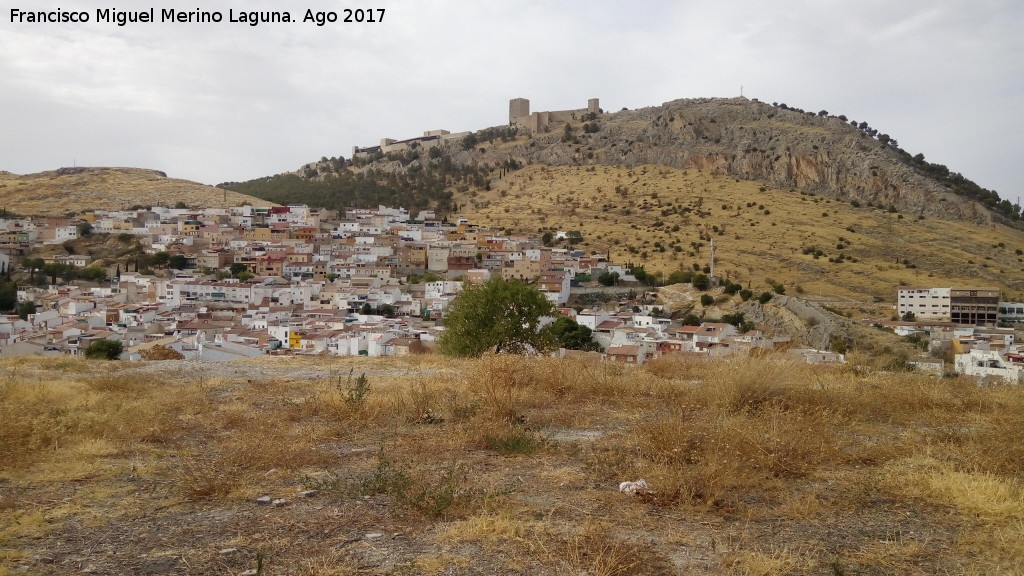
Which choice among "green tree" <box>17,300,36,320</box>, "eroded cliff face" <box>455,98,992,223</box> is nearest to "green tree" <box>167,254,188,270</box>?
"green tree" <box>17,300,36,320</box>

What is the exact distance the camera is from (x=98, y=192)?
90312mm

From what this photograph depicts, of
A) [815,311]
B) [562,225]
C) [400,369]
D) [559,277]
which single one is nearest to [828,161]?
[562,225]

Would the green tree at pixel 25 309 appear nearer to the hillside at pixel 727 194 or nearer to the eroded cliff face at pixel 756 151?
the hillside at pixel 727 194

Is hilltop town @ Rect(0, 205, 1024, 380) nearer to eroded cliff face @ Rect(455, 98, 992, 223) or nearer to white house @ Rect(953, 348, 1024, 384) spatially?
white house @ Rect(953, 348, 1024, 384)

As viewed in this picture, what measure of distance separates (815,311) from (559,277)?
22206mm

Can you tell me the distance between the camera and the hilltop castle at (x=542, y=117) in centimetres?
11262

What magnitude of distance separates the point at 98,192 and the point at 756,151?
88.8m

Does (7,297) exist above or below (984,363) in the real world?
below

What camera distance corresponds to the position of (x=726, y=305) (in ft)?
143

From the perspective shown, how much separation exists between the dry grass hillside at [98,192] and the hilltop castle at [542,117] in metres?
45.0

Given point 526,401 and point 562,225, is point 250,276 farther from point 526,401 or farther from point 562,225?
point 526,401

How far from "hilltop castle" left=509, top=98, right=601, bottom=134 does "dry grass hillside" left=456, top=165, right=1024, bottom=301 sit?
17.9m

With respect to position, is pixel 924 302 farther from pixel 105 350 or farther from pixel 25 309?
pixel 25 309

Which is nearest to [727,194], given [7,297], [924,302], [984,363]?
[924,302]
